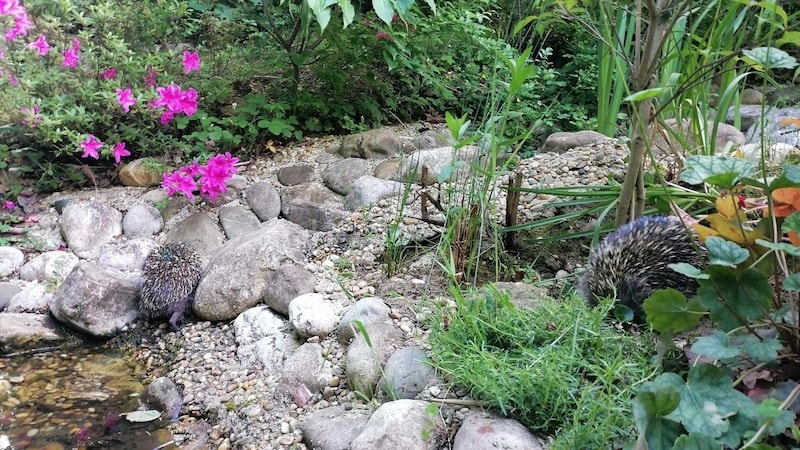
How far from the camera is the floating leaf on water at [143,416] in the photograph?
2.31 meters

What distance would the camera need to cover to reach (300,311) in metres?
2.47

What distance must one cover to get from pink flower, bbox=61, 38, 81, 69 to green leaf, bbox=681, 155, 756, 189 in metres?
3.31

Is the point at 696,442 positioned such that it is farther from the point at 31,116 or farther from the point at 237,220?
the point at 31,116

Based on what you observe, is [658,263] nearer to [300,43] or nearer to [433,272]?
[433,272]

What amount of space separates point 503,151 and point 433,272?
3.73ft

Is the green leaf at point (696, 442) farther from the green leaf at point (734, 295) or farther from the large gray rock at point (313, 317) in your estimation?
the large gray rock at point (313, 317)

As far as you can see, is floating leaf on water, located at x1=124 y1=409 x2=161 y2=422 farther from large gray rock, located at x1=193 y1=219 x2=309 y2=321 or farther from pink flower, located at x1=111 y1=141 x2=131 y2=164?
pink flower, located at x1=111 y1=141 x2=131 y2=164

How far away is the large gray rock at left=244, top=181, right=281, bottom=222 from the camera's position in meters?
3.40

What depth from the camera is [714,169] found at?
57.7 inches

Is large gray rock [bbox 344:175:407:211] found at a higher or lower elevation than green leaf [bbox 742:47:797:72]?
lower

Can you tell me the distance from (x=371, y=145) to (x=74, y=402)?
216cm

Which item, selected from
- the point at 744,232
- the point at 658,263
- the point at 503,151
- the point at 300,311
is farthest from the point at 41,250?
the point at 744,232

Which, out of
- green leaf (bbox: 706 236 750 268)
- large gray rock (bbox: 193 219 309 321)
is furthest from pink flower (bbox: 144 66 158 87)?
green leaf (bbox: 706 236 750 268)

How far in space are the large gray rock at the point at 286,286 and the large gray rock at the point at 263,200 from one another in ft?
2.34
